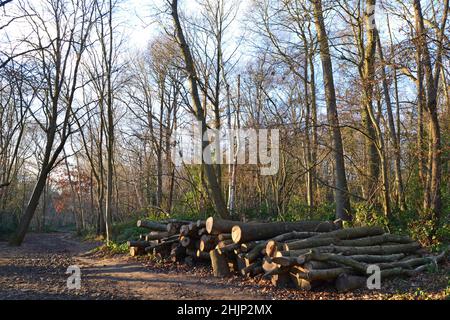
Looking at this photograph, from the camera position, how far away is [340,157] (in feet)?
44.5

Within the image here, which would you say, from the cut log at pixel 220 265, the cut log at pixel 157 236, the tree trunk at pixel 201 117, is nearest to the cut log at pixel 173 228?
the cut log at pixel 157 236

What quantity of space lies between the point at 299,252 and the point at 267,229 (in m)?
1.63

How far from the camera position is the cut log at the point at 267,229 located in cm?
892

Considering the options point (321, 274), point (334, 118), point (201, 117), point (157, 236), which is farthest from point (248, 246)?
point (201, 117)

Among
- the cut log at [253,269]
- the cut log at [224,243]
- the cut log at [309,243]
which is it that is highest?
the cut log at [309,243]

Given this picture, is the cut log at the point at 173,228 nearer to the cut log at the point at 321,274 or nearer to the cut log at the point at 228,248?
the cut log at the point at 228,248

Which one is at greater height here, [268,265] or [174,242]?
[174,242]

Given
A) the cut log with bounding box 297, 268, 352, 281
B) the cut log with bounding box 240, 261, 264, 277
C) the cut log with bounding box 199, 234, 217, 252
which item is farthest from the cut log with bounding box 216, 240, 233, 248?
the cut log with bounding box 297, 268, 352, 281

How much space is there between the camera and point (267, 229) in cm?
932

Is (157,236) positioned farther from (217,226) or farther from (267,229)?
(267,229)

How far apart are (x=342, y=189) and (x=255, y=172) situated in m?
11.6

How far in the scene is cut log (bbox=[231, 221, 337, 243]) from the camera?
8.92 m

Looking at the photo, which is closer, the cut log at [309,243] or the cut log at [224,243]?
the cut log at [309,243]
